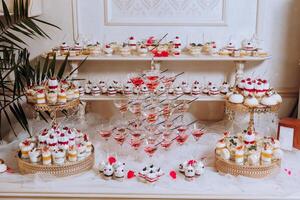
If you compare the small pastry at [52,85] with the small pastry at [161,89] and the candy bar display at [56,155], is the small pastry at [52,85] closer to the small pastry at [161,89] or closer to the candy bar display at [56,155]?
the candy bar display at [56,155]

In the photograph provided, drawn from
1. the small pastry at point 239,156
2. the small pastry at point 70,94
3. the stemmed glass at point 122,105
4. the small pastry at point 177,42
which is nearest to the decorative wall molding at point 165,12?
the small pastry at point 177,42

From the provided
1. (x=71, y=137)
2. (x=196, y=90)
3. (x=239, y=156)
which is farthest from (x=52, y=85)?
(x=239, y=156)

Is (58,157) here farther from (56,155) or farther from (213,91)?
(213,91)

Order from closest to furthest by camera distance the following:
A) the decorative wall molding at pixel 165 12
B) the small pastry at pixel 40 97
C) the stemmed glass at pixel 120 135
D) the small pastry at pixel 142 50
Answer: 1. the small pastry at pixel 40 97
2. the stemmed glass at pixel 120 135
3. the small pastry at pixel 142 50
4. the decorative wall molding at pixel 165 12

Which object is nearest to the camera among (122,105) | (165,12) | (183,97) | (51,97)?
(51,97)

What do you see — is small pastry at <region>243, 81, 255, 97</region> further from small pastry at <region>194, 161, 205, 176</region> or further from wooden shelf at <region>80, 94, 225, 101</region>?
small pastry at <region>194, 161, 205, 176</region>

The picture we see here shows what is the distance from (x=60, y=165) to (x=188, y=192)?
0.60 metres

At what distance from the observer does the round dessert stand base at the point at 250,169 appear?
1959 mm

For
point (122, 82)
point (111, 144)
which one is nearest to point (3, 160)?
point (111, 144)

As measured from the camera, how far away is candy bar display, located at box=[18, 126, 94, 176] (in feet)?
6.49

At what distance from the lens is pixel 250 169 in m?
1.96

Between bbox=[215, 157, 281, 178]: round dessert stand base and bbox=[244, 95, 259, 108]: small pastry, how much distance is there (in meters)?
0.31

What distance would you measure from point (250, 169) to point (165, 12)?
116cm

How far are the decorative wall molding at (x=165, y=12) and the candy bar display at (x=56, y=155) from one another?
90cm
